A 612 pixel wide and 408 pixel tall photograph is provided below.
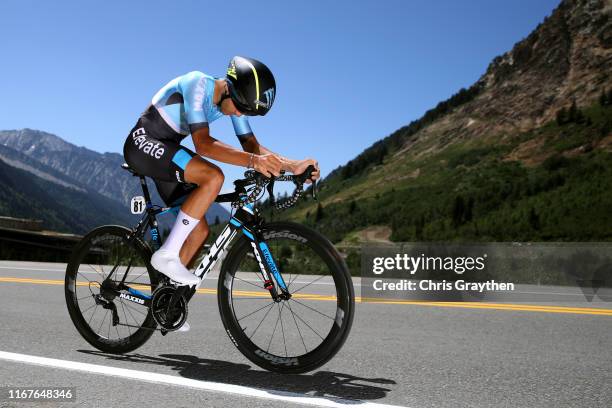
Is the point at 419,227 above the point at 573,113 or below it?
below

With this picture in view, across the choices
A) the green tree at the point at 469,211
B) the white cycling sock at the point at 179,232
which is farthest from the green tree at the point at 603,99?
the white cycling sock at the point at 179,232

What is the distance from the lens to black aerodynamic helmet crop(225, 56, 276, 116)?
414 centimetres

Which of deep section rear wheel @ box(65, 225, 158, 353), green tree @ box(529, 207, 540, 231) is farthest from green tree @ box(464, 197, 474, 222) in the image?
deep section rear wheel @ box(65, 225, 158, 353)

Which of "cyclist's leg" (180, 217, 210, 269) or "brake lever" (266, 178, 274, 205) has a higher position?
"brake lever" (266, 178, 274, 205)

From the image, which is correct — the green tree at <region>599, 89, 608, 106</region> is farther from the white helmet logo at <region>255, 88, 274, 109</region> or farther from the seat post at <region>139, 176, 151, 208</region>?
the white helmet logo at <region>255, 88, 274, 109</region>

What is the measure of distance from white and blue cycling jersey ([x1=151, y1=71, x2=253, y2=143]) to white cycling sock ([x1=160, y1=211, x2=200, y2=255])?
58cm

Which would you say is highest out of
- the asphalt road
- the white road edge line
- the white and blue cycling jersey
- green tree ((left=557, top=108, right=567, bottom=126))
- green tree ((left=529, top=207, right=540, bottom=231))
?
green tree ((left=557, top=108, right=567, bottom=126))

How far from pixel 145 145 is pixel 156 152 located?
12cm

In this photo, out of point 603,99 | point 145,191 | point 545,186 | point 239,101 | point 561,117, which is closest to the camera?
point 239,101

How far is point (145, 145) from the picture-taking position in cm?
448

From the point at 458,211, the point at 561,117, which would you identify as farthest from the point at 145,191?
the point at 561,117

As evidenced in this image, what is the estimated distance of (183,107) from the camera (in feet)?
14.7

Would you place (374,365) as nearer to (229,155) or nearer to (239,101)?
(229,155)

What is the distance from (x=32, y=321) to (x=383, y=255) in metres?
7.85
